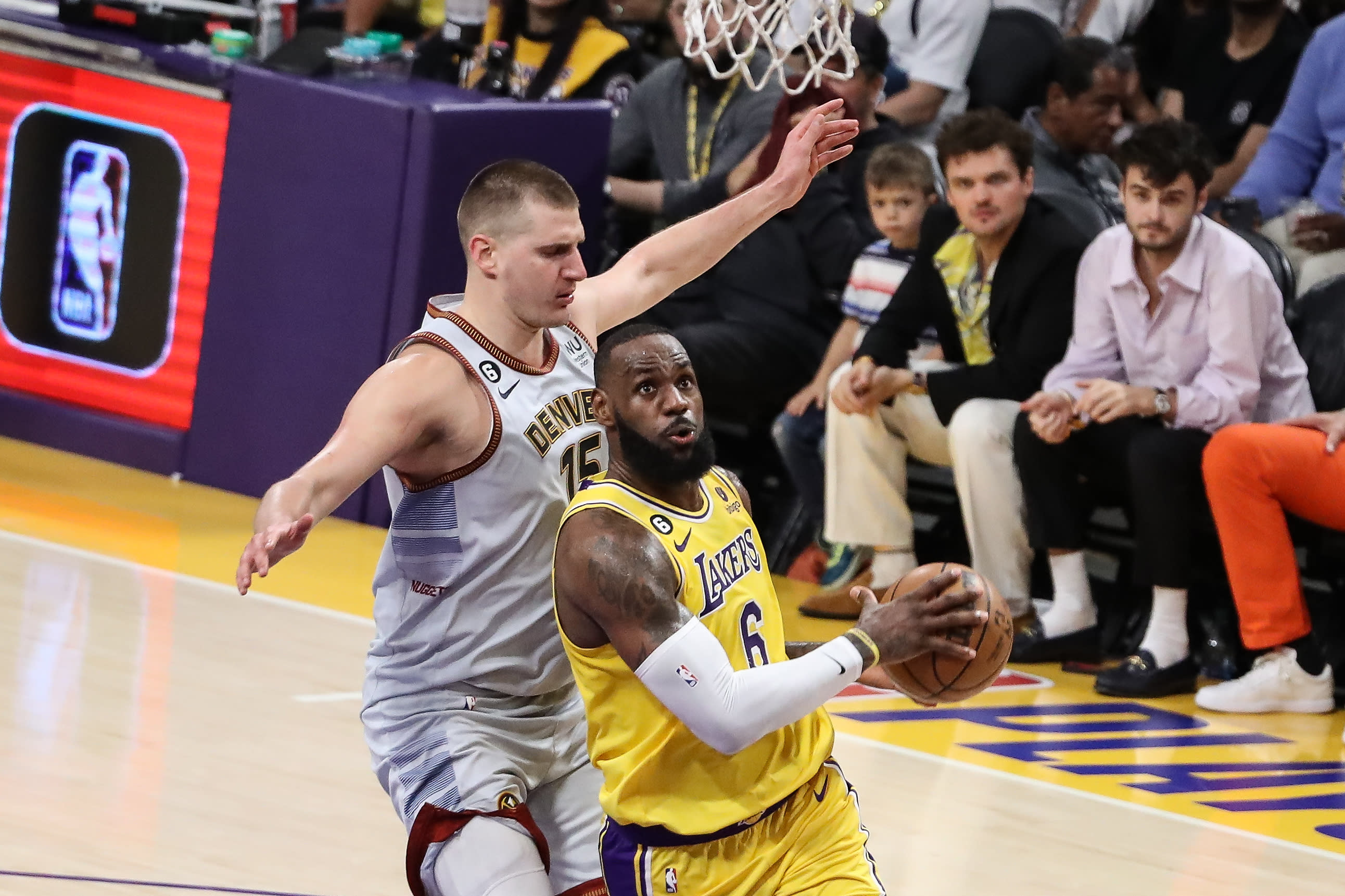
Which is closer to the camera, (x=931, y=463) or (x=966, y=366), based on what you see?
(x=966, y=366)

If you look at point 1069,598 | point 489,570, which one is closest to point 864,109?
point 1069,598

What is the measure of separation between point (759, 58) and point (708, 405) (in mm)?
1504

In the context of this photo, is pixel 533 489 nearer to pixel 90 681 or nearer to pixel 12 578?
pixel 90 681

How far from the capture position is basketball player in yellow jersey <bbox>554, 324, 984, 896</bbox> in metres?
3.40

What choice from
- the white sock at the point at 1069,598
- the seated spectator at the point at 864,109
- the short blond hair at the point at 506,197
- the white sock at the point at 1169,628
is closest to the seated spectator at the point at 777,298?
the seated spectator at the point at 864,109

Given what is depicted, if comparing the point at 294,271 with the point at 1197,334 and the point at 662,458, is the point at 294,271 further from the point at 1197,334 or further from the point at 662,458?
the point at 662,458

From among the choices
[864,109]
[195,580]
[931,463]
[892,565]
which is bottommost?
[195,580]

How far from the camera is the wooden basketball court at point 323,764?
4879 millimetres

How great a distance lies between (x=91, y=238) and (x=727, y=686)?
20.6 ft

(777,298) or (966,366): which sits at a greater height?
(966,366)

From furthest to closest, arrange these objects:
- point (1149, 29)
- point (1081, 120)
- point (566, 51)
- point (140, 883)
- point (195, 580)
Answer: point (1149, 29), point (566, 51), point (1081, 120), point (195, 580), point (140, 883)

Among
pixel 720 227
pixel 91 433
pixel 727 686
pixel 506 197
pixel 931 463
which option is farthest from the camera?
pixel 91 433

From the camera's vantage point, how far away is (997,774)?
5.94 meters

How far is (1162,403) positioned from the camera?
6969 mm
